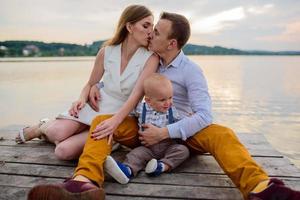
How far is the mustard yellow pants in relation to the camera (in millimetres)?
2348

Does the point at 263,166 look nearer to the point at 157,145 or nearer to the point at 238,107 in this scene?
the point at 157,145

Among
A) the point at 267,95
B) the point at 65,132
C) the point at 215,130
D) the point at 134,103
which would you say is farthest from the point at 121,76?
the point at 267,95

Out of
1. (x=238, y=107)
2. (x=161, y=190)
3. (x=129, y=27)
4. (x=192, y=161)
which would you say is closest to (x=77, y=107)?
(x=129, y=27)

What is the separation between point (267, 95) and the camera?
37.7 feet

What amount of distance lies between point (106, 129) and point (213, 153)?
0.74 metres

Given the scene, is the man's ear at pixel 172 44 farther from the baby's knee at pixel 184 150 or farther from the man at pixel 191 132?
the baby's knee at pixel 184 150

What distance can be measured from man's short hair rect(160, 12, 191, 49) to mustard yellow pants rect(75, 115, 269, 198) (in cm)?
72

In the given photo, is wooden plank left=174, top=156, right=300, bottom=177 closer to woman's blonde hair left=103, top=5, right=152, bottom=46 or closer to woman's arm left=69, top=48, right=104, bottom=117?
woman's arm left=69, top=48, right=104, bottom=117

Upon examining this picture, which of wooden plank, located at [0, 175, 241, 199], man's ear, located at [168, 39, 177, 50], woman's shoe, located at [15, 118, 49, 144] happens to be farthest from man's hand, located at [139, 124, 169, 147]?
woman's shoe, located at [15, 118, 49, 144]

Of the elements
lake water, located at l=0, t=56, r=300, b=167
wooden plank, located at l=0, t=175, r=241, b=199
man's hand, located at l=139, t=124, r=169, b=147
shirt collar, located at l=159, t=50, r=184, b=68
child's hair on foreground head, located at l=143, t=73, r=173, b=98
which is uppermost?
shirt collar, located at l=159, t=50, r=184, b=68

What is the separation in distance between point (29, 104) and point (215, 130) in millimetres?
7462

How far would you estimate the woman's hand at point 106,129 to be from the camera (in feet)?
8.93

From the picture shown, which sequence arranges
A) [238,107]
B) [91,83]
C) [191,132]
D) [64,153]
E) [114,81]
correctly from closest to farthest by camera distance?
[191,132]
[64,153]
[114,81]
[91,83]
[238,107]

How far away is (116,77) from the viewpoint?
10.6 feet
